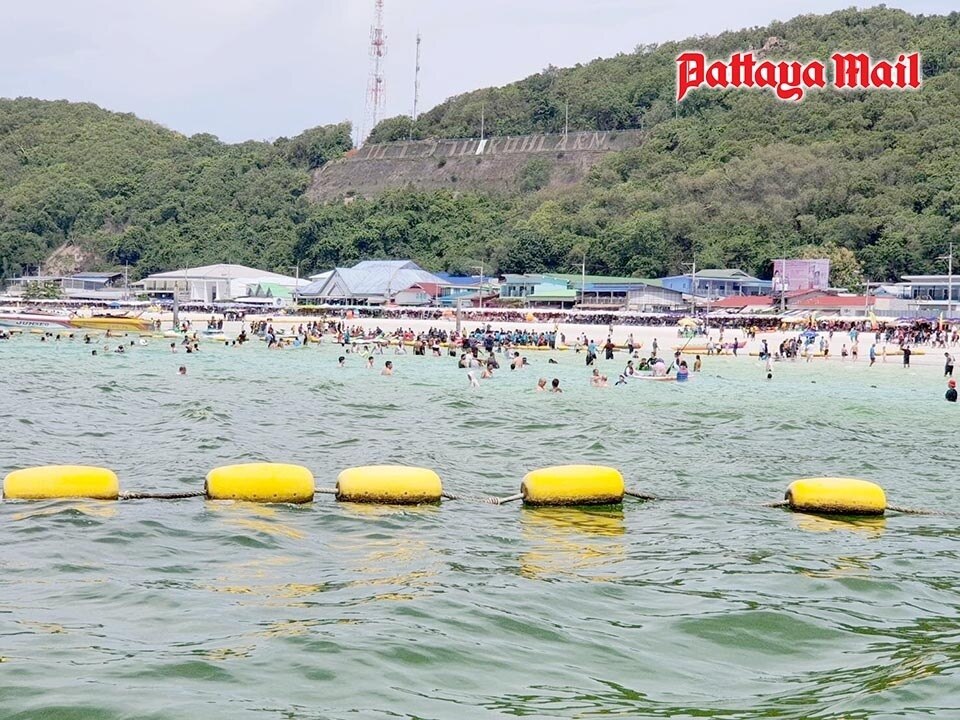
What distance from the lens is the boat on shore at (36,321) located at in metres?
78.1

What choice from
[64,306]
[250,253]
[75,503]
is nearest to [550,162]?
[250,253]

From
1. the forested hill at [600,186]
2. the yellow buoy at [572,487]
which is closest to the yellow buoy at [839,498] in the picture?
the yellow buoy at [572,487]

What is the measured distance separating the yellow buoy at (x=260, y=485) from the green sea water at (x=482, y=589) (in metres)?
0.32

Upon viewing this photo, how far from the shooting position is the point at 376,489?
1430cm

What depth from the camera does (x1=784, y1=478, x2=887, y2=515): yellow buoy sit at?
561 inches

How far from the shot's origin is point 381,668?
8.19 meters

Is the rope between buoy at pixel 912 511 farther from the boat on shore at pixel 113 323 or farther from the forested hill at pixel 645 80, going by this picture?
the forested hill at pixel 645 80

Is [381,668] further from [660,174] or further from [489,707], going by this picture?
[660,174]

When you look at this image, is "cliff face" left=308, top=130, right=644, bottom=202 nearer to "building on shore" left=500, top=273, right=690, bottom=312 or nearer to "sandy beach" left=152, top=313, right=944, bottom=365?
"building on shore" left=500, top=273, right=690, bottom=312

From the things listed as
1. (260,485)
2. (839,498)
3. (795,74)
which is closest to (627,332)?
(839,498)

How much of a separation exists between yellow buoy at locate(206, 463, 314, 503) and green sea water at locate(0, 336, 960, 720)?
32 cm

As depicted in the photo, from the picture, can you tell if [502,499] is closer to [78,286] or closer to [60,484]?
[60,484]

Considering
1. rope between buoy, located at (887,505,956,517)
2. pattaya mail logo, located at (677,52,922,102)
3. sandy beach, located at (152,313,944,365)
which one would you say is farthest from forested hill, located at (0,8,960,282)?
rope between buoy, located at (887,505,956,517)

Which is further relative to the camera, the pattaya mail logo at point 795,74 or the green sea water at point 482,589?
the pattaya mail logo at point 795,74
